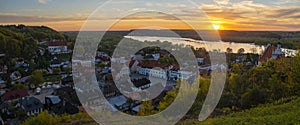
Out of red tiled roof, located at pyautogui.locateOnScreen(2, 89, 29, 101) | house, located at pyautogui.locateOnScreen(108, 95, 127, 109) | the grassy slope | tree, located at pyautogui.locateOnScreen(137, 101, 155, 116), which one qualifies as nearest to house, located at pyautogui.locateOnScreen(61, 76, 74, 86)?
red tiled roof, located at pyautogui.locateOnScreen(2, 89, 29, 101)

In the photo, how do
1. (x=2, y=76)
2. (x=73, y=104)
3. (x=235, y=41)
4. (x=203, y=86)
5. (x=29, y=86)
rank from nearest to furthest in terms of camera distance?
1. (x=203, y=86)
2. (x=73, y=104)
3. (x=29, y=86)
4. (x=2, y=76)
5. (x=235, y=41)

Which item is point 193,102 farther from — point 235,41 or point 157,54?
point 235,41

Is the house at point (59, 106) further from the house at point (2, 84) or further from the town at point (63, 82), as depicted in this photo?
the house at point (2, 84)

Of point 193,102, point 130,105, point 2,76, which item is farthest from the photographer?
point 2,76

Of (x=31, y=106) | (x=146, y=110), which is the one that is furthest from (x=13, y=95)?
→ (x=146, y=110)

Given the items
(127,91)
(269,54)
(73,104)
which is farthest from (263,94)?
(269,54)

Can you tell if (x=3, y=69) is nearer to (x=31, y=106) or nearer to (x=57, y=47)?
(x=57, y=47)

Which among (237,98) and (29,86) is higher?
(237,98)

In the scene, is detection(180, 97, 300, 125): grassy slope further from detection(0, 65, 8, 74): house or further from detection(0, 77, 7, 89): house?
detection(0, 65, 8, 74): house

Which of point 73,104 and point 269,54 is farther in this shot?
point 269,54
